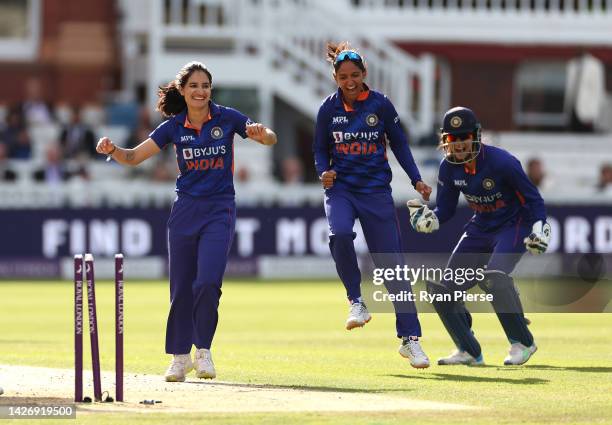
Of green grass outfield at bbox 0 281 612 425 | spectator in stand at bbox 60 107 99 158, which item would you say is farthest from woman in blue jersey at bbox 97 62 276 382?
spectator in stand at bbox 60 107 99 158

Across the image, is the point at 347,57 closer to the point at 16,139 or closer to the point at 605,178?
the point at 605,178

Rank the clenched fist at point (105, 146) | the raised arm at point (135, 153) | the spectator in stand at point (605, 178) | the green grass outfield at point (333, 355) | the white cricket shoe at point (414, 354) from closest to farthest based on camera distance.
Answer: the green grass outfield at point (333, 355)
the clenched fist at point (105, 146)
the raised arm at point (135, 153)
the white cricket shoe at point (414, 354)
the spectator in stand at point (605, 178)

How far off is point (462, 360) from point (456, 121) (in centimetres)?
160

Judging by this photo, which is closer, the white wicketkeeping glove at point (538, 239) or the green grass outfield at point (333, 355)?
the green grass outfield at point (333, 355)

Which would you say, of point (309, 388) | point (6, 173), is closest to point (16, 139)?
point (6, 173)

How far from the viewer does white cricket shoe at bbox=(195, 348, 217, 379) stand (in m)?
10.1

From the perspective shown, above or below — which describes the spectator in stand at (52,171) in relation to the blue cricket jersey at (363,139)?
below

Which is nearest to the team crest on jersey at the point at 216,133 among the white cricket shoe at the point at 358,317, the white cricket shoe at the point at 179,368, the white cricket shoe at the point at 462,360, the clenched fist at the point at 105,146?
the clenched fist at the point at 105,146

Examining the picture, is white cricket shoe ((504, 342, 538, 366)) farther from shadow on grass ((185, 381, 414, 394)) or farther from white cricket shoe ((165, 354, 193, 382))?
white cricket shoe ((165, 354, 193, 382))

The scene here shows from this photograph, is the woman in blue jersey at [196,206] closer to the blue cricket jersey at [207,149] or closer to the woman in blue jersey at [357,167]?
the blue cricket jersey at [207,149]

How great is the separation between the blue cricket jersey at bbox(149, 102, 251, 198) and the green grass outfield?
1200 millimetres

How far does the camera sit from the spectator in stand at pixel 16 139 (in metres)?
25.4

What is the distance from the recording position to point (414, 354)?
10703 millimetres

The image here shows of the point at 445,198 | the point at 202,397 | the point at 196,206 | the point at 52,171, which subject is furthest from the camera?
the point at 52,171
